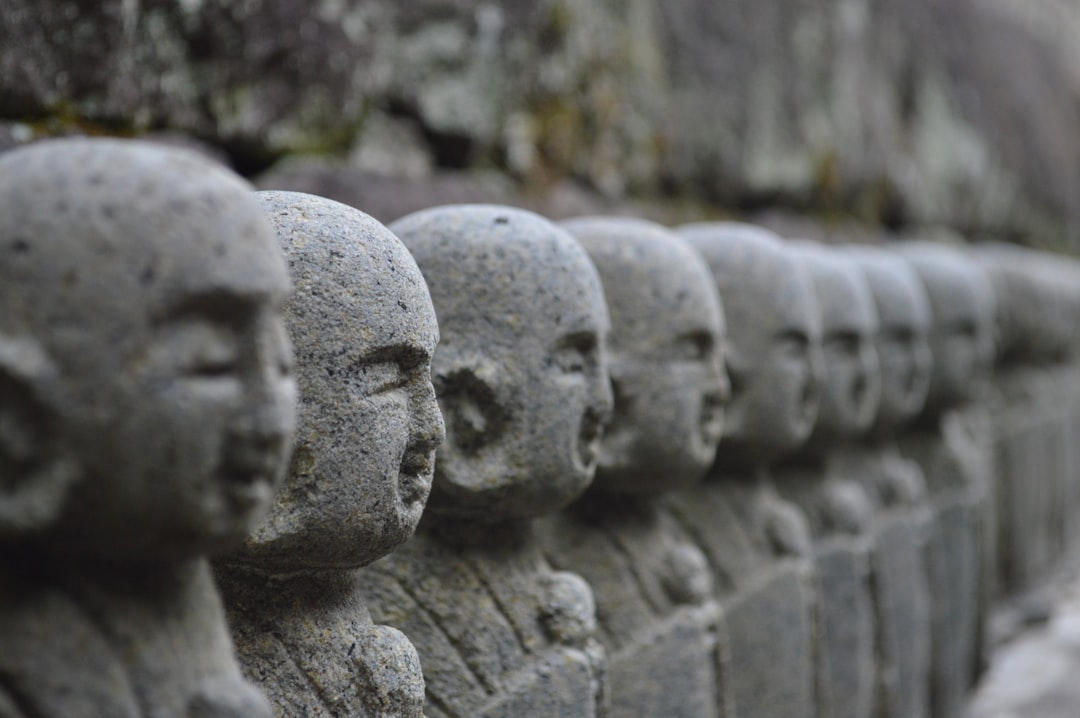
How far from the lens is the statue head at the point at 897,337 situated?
4691mm

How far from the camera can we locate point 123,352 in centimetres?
134

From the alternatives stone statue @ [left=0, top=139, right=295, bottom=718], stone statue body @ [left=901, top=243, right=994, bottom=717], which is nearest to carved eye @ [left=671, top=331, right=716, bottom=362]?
stone statue @ [left=0, top=139, right=295, bottom=718]

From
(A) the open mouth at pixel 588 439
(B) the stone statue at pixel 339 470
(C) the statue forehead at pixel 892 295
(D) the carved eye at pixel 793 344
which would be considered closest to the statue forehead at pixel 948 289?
(C) the statue forehead at pixel 892 295

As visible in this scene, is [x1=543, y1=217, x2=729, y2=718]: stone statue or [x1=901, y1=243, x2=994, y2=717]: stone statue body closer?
[x1=543, y1=217, x2=729, y2=718]: stone statue

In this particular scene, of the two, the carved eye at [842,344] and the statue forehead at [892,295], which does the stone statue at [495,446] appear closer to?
the carved eye at [842,344]

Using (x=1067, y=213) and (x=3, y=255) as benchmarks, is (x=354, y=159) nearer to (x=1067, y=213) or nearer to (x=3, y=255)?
(x=3, y=255)

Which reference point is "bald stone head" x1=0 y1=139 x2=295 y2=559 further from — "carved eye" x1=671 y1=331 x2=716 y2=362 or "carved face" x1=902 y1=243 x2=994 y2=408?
"carved face" x1=902 y1=243 x2=994 y2=408

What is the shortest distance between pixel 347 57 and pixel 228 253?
2.38 metres

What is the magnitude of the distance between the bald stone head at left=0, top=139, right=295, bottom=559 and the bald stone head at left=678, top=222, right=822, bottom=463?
2.16m

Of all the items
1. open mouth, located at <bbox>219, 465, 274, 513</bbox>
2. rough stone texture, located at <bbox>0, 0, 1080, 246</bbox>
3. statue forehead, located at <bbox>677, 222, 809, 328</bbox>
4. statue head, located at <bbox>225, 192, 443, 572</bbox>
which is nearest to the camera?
Answer: open mouth, located at <bbox>219, 465, 274, 513</bbox>

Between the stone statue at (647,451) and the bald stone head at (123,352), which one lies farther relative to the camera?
the stone statue at (647,451)

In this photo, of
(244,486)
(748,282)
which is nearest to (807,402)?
(748,282)

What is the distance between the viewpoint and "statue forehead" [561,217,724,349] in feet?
9.52

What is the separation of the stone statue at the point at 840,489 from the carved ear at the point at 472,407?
1800mm
